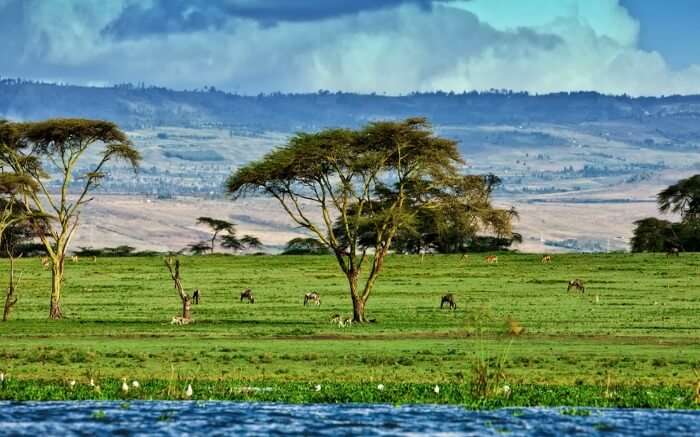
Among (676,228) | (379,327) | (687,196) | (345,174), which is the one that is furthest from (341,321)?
(687,196)

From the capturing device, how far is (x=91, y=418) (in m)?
29.9

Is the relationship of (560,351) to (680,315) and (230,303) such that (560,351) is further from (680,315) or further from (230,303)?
(230,303)

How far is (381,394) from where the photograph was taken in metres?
33.8

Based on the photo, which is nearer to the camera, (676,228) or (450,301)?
(450,301)

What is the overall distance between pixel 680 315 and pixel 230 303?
73.3ft

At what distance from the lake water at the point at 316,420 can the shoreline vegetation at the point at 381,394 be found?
690mm

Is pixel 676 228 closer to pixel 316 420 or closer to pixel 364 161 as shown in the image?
pixel 364 161

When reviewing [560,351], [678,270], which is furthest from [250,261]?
[560,351]

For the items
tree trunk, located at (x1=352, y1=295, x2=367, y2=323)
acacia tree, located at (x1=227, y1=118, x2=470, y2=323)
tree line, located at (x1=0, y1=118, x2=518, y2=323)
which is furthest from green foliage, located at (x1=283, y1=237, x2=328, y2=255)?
tree trunk, located at (x1=352, y1=295, x2=367, y2=323)

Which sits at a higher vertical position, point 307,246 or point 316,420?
point 307,246

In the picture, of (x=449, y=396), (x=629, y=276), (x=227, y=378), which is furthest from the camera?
(x=629, y=276)

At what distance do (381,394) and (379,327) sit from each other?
74.3 ft

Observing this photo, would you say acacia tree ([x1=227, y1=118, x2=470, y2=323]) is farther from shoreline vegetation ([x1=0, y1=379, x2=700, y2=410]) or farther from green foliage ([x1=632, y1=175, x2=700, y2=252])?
green foliage ([x1=632, y1=175, x2=700, y2=252])

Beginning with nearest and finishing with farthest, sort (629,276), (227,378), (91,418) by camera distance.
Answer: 1. (91,418)
2. (227,378)
3. (629,276)
